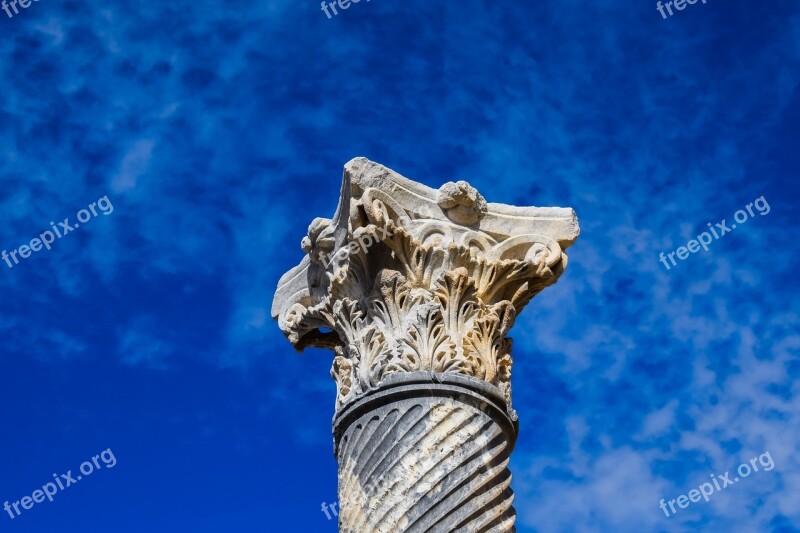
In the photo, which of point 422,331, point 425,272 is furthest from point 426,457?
point 425,272

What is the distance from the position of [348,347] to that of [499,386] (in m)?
1.28

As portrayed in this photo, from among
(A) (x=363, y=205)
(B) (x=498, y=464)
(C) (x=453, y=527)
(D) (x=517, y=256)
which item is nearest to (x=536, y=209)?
(D) (x=517, y=256)

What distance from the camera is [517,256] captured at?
857 cm

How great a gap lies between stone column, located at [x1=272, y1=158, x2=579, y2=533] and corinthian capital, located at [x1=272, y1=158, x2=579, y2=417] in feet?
0.04

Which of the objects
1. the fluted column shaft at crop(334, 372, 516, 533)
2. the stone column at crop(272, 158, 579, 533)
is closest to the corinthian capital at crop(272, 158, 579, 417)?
the stone column at crop(272, 158, 579, 533)

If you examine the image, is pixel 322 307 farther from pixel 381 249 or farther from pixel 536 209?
pixel 536 209

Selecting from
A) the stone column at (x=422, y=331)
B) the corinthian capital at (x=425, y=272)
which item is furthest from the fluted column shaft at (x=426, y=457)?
the corinthian capital at (x=425, y=272)

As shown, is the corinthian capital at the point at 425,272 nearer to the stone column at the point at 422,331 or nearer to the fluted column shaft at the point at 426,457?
the stone column at the point at 422,331

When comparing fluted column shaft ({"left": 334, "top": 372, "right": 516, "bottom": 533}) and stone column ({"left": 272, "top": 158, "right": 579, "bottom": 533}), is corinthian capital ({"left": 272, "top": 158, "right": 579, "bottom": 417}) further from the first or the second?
fluted column shaft ({"left": 334, "top": 372, "right": 516, "bottom": 533})

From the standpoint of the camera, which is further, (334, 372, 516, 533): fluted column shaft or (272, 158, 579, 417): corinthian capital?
(272, 158, 579, 417): corinthian capital

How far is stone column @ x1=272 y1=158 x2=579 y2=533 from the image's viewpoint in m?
6.98

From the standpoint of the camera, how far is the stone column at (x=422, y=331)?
698 cm

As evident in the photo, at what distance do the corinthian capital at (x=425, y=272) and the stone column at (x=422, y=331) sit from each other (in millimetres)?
11

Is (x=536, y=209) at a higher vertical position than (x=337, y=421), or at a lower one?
higher
